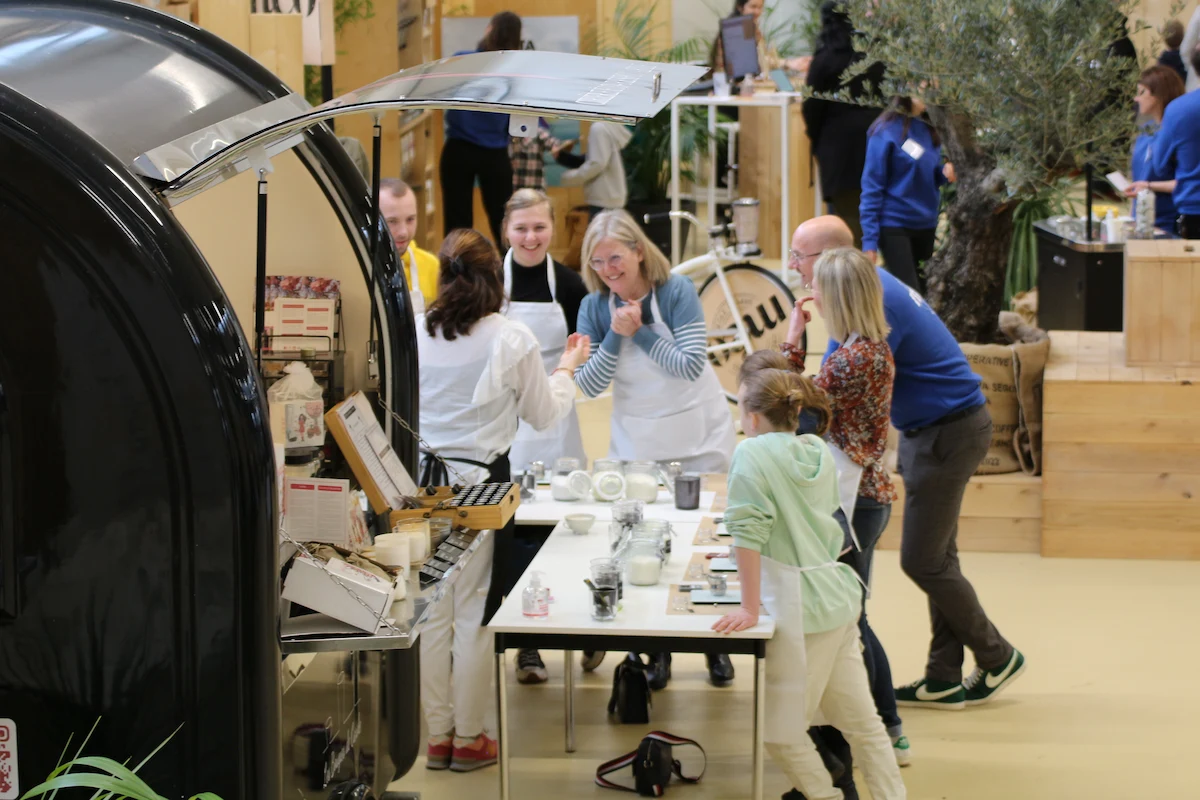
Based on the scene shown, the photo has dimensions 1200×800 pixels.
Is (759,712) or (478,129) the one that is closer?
(759,712)

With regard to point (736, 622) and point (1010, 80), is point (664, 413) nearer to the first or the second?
point (736, 622)

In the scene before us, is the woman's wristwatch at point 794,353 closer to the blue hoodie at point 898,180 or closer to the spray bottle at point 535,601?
the spray bottle at point 535,601

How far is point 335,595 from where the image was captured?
2.44 meters

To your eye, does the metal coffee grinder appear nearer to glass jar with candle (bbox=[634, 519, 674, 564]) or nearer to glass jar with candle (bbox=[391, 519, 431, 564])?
glass jar with candle (bbox=[634, 519, 674, 564])

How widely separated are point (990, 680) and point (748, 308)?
13.0 ft

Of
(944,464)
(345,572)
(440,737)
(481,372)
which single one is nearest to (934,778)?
(944,464)

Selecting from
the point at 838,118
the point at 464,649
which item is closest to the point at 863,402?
the point at 464,649

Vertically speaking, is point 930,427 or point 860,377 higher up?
point 860,377

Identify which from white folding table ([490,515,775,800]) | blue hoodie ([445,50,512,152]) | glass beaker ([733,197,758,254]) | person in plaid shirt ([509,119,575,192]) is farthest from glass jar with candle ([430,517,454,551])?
person in plaid shirt ([509,119,575,192])

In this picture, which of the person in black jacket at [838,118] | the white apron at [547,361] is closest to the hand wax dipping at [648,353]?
the white apron at [547,361]

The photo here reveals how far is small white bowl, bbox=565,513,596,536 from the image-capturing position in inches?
158

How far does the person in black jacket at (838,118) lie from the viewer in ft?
25.8

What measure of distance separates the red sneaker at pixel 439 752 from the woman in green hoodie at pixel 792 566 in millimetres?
1054

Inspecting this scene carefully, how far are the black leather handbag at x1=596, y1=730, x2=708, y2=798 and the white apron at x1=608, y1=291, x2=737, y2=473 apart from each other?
3.66ft
